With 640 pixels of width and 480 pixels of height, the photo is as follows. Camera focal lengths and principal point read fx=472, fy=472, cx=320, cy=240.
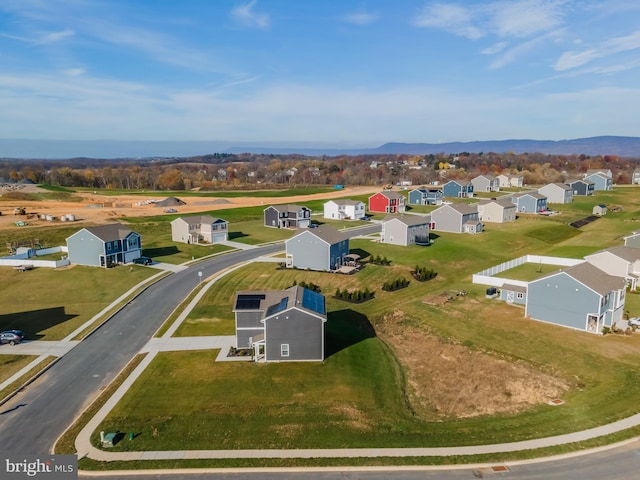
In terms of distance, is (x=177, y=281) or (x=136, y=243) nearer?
(x=177, y=281)

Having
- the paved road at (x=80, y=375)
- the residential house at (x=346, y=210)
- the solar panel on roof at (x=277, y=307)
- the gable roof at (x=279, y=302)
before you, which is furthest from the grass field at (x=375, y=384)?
the residential house at (x=346, y=210)

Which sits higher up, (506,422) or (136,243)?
(136,243)

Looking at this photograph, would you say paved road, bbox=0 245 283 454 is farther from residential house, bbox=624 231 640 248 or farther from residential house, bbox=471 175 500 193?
residential house, bbox=471 175 500 193

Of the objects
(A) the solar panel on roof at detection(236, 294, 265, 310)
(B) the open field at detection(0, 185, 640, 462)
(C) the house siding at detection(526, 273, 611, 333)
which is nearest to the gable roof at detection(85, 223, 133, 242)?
(B) the open field at detection(0, 185, 640, 462)

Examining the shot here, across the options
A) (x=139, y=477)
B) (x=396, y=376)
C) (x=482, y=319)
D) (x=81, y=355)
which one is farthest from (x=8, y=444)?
(x=482, y=319)

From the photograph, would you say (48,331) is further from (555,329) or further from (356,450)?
(555,329)

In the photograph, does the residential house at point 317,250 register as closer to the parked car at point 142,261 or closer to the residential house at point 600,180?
the parked car at point 142,261
